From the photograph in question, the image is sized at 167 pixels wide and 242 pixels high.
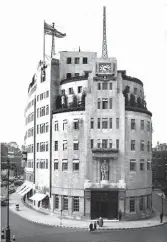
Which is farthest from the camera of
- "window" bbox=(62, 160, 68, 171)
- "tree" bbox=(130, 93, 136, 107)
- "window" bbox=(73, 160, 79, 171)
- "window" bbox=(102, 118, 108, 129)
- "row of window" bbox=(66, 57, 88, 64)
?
"row of window" bbox=(66, 57, 88, 64)

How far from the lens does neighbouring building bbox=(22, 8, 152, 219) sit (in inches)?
2346

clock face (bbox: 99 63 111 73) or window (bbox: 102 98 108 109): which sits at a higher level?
clock face (bbox: 99 63 111 73)

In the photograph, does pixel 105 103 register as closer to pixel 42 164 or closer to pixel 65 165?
pixel 65 165

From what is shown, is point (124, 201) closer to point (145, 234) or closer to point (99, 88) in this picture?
point (145, 234)

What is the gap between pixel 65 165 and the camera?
63.4 meters

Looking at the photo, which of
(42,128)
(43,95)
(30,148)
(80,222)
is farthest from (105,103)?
(30,148)

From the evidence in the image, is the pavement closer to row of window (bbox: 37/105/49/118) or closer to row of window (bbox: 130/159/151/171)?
row of window (bbox: 130/159/151/171)

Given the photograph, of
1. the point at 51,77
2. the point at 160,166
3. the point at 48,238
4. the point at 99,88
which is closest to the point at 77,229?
the point at 48,238

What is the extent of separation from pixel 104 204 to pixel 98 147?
30.8ft

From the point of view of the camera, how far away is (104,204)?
194 ft

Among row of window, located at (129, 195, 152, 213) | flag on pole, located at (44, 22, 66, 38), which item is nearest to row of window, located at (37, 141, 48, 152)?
row of window, located at (129, 195, 152, 213)

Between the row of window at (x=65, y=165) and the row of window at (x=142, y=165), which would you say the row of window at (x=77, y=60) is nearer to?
the row of window at (x=65, y=165)

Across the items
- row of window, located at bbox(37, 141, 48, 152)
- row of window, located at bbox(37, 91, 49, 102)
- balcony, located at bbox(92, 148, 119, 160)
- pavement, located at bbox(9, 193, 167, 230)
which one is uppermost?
row of window, located at bbox(37, 91, 49, 102)

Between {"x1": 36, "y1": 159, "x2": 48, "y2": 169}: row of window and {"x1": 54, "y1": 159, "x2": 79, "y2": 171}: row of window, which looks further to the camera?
{"x1": 36, "y1": 159, "x2": 48, "y2": 169}: row of window
